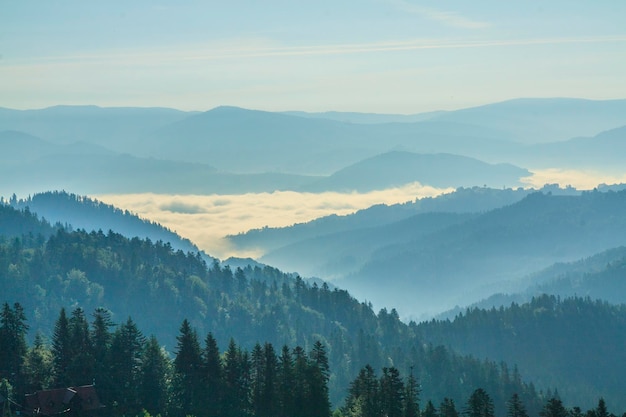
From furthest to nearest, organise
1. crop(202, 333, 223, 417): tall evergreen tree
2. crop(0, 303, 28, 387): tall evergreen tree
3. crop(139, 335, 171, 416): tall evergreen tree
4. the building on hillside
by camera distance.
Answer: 1. crop(202, 333, 223, 417): tall evergreen tree
2. crop(139, 335, 171, 416): tall evergreen tree
3. crop(0, 303, 28, 387): tall evergreen tree
4. the building on hillside

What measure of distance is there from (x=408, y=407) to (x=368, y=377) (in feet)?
23.4

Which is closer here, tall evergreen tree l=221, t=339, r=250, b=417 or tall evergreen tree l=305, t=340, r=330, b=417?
tall evergreen tree l=305, t=340, r=330, b=417

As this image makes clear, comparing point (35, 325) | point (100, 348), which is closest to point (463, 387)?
point (35, 325)

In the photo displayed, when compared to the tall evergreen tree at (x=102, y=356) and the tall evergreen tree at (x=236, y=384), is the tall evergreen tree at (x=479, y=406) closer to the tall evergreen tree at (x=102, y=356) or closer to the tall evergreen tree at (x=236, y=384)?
the tall evergreen tree at (x=236, y=384)

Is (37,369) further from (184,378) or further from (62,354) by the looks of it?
(184,378)

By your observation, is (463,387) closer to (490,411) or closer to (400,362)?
(400,362)

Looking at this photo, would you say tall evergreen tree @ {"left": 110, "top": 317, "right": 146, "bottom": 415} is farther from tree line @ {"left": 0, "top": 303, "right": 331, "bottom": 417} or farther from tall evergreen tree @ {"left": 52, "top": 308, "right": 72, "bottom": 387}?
tall evergreen tree @ {"left": 52, "top": 308, "right": 72, "bottom": 387}

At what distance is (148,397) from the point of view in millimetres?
113625

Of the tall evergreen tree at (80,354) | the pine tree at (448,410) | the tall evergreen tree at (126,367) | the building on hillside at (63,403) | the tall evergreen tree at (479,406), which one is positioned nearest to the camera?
the building on hillside at (63,403)

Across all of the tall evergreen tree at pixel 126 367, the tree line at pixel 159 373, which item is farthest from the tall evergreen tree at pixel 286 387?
the tall evergreen tree at pixel 126 367

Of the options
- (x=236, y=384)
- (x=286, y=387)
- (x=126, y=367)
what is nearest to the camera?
(x=286, y=387)

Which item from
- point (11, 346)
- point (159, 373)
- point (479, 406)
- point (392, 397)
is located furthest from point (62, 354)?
point (479, 406)

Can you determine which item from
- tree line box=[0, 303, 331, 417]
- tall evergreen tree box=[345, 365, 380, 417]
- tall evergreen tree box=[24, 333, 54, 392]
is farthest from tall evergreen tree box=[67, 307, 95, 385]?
tall evergreen tree box=[345, 365, 380, 417]

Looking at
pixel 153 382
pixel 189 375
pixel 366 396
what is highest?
pixel 189 375
